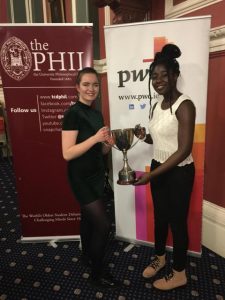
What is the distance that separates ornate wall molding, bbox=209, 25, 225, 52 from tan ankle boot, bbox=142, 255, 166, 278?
157cm

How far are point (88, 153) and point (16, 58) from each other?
985mm

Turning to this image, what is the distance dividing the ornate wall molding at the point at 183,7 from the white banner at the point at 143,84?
16.3 inches

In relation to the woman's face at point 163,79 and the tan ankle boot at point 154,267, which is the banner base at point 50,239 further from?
the woman's face at point 163,79

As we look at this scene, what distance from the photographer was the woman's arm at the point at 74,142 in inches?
60.2

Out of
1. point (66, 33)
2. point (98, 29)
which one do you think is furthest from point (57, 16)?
point (66, 33)

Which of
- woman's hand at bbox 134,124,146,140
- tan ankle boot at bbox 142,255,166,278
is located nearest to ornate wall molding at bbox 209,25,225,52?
woman's hand at bbox 134,124,146,140

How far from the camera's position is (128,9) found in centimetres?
229

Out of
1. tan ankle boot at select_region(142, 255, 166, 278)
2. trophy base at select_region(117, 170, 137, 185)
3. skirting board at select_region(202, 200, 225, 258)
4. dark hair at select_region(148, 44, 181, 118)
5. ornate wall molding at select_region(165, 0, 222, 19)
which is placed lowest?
tan ankle boot at select_region(142, 255, 166, 278)

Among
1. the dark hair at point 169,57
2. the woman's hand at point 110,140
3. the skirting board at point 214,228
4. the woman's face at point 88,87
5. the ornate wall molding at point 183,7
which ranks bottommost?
the skirting board at point 214,228

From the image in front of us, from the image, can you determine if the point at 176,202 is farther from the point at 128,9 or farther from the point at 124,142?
the point at 128,9

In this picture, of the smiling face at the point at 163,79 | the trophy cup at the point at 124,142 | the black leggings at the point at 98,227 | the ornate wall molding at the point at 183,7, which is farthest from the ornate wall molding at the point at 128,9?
the black leggings at the point at 98,227

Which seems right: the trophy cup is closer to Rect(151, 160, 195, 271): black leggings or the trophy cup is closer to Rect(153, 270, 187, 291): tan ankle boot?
Rect(151, 160, 195, 271): black leggings

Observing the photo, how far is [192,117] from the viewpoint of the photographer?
1451mm

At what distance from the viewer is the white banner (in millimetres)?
1765
